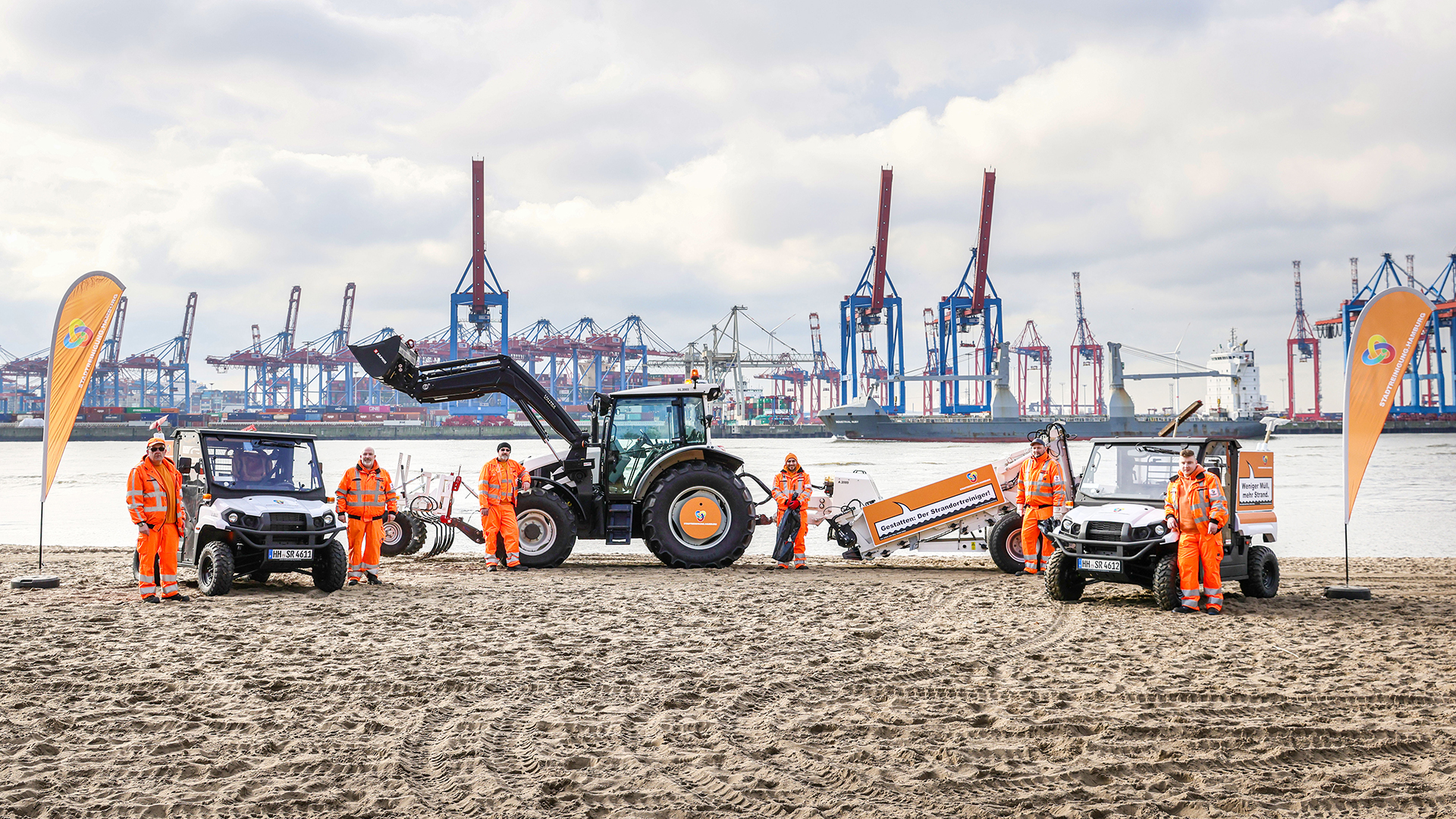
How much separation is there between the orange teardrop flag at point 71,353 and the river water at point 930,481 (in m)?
4.51

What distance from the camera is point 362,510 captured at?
32.8ft

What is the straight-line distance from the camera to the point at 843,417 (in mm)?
79812

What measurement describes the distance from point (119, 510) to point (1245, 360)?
94665 millimetres

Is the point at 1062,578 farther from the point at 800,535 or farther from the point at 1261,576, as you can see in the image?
the point at 800,535

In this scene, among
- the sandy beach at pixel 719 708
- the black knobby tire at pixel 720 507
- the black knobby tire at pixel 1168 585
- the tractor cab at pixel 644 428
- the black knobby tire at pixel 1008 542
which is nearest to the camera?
the sandy beach at pixel 719 708

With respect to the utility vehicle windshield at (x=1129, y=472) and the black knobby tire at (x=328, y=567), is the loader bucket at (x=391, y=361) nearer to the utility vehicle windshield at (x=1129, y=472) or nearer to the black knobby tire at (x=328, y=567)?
the black knobby tire at (x=328, y=567)

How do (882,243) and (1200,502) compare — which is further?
(882,243)

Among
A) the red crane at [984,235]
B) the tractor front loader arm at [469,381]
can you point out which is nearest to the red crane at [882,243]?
the red crane at [984,235]

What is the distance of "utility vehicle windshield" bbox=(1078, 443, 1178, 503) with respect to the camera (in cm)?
880

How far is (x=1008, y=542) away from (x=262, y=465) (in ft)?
25.4

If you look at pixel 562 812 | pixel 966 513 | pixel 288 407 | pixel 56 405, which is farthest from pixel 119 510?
pixel 288 407

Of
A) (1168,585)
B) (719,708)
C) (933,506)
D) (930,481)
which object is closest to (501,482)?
(933,506)

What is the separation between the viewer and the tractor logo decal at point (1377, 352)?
9664 millimetres

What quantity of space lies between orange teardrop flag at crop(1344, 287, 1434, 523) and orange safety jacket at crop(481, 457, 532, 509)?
322 inches
